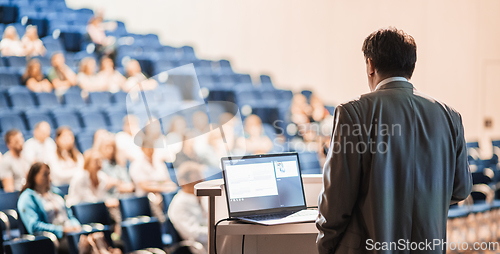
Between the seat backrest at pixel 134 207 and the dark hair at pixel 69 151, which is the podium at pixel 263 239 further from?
the dark hair at pixel 69 151

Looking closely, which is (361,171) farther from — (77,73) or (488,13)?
(488,13)

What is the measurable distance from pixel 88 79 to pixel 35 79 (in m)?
0.50

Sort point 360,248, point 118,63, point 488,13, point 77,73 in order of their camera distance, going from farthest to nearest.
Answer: point 488,13 → point 118,63 → point 77,73 → point 360,248

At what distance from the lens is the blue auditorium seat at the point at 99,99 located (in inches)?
168

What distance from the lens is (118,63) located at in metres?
5.12

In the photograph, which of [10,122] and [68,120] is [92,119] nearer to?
[68,120]

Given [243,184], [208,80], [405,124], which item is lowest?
[243,184]

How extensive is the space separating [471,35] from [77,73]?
5454 mm

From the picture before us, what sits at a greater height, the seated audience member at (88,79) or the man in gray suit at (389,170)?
the seated audience member at (88,79)

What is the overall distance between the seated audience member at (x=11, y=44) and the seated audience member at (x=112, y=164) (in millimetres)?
2120

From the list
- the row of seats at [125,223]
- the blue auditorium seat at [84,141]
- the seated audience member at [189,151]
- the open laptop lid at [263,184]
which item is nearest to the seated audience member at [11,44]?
the blue auditorium seat at [84,141]

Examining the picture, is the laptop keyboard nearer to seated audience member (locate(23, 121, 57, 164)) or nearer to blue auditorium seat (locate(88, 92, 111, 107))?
seated audience member (locate(23, 121, 57, 164))

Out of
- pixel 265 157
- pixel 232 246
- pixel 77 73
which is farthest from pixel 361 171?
pixel 77 73

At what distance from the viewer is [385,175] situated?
1.04m
